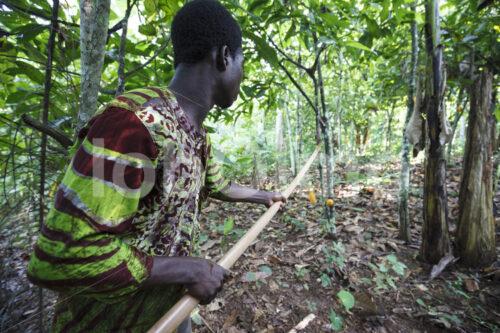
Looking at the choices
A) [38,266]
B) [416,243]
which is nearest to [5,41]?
[38,266]

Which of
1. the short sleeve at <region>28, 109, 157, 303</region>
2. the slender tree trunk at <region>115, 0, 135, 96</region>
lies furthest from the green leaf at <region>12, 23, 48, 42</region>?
the short sleeve at <region>28, 109, 157, 303</region>

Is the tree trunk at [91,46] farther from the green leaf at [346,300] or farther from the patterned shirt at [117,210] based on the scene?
the green leaf at [346,300]

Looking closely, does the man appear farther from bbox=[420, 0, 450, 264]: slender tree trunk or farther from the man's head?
bbox=[420, 0, 450, 264]: slender tree trunk

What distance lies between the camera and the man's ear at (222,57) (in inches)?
37.9

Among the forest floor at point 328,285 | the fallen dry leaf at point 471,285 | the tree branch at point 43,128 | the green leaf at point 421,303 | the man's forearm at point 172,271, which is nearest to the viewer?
the man's forearm at point 172,271

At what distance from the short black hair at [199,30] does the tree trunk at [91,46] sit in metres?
0.38

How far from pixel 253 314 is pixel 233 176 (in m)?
4.09

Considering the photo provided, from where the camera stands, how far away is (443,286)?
7.56 feet

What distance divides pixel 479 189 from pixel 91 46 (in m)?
3.48

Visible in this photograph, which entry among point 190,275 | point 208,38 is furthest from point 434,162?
point 190,275

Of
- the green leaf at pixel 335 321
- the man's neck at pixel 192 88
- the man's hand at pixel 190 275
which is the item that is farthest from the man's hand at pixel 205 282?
the green leaf at pixel 335 321

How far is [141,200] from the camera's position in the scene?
817mm

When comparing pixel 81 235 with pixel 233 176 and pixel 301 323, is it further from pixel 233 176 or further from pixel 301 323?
pixel 233 176

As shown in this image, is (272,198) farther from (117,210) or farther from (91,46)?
(91,46)
